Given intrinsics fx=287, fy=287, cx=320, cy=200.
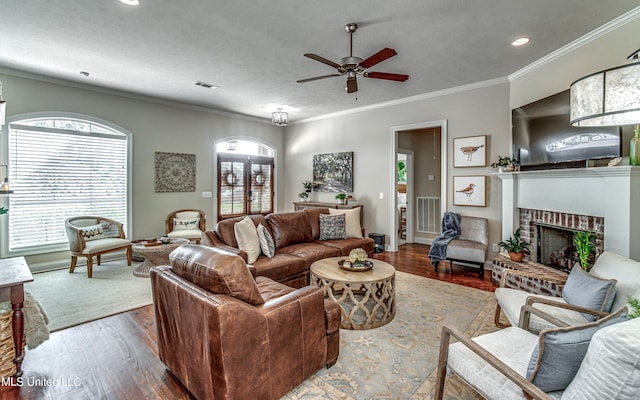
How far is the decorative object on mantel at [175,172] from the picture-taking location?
560 centimetres

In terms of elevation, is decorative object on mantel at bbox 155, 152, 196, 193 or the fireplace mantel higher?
decorative object on mantel at bbox 155, 152, 196, 193

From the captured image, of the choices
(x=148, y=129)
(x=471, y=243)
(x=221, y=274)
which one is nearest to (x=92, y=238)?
(x=148, y=129)

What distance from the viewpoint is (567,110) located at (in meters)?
3.22

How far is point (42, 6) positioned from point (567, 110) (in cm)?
538

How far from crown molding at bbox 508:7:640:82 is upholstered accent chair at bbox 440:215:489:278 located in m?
2.19

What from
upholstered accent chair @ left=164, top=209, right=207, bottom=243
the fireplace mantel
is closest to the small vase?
the fireplace mantel

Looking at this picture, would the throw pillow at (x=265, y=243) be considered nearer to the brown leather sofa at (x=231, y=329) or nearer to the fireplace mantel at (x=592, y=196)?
the brown leather sofa at (x=231, y=329)

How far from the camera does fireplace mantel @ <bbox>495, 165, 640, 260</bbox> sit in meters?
2.55

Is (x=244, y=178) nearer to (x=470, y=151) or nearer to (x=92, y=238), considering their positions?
(x=92, y=238)

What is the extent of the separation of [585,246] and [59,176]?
280 inches

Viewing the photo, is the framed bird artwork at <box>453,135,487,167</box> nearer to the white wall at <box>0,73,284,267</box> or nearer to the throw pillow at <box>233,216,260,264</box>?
the throw pillow at <box>233,216,260,264</box>

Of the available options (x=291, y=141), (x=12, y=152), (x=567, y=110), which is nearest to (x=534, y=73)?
(x=567, y=110)

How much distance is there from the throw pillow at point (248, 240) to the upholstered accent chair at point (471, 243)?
2880mm

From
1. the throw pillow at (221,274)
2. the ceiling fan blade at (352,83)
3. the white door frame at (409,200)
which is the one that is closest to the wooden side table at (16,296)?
the throw pillow at (221,274)
